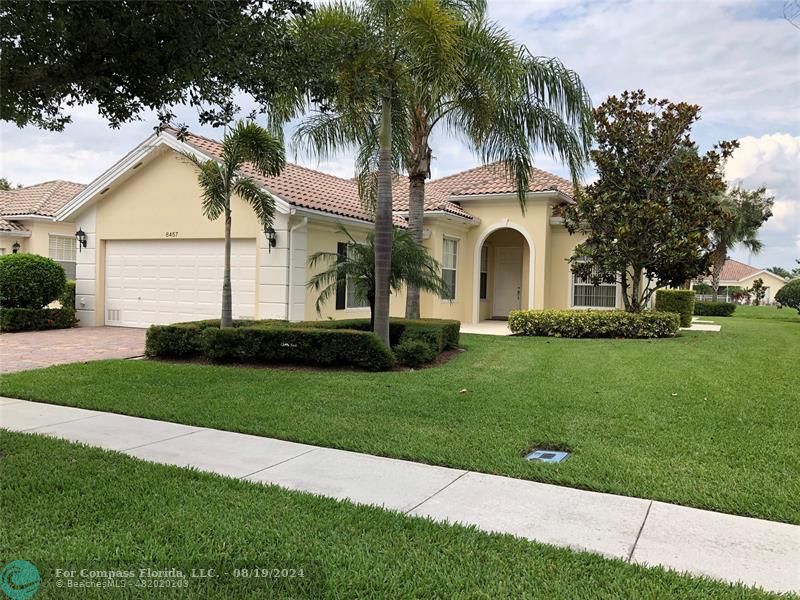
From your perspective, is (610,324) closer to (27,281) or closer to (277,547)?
(277,547)

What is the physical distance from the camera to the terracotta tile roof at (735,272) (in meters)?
71.1

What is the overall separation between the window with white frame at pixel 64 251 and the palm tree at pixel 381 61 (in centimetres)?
1573

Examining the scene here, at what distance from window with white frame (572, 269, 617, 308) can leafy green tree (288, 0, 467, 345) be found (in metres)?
11.1

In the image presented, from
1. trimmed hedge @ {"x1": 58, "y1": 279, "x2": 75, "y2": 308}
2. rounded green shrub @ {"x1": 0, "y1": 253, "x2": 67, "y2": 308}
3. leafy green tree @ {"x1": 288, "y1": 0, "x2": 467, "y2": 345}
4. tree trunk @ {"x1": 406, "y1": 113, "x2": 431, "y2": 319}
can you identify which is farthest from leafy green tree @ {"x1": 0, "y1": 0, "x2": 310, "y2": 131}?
trimmed hedge @ {"x1": 58, "y1": 279, "x2": 75, "y2": 308}

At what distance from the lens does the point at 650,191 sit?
52.4ft

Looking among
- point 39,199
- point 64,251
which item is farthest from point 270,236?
point 39,199

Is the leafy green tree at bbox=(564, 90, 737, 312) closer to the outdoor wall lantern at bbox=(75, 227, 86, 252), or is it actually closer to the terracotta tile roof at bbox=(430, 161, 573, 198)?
the terracotta tile roof at bbox=(430, 161, 573, 198)

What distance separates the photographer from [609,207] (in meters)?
16.1

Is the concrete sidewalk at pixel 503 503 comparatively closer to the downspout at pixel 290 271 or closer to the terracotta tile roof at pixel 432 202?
the downspout at pixel 290 271

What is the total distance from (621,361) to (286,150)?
8.54m

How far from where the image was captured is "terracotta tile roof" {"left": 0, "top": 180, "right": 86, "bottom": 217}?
72.8ft

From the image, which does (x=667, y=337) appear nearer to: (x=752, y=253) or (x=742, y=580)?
(x=742, y=580)

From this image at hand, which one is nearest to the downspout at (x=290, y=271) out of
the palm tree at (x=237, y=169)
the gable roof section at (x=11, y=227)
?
the palm tree at (x=237, y=169)

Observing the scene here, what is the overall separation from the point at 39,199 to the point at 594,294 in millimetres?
22472
